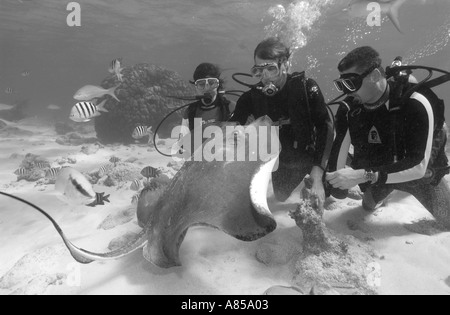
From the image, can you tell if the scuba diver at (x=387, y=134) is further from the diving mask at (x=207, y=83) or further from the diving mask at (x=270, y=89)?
the diving mask at (x=207, y=83)

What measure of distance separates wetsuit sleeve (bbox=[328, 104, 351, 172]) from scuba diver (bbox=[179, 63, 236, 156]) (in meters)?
2.02

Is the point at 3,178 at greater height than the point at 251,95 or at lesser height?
lesser

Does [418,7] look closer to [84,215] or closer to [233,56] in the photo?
[233,56]

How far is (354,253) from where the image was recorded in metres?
3.34

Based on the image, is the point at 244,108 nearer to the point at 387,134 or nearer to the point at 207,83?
the point at 207,83

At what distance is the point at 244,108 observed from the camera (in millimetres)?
5020

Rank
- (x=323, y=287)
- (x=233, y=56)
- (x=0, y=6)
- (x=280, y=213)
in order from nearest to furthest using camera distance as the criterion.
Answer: (x=323, y=287) → (x=280, y=213) → (x=0, y=6) → (x=233, y=56)

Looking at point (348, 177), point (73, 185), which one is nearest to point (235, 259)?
point (348, 177)

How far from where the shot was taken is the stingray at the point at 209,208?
2227 millimetres

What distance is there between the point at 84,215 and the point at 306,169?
4.52m

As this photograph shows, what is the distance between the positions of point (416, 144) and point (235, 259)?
269 centimetres

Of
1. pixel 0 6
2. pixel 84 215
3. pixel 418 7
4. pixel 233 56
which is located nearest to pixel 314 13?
pixel 418 7

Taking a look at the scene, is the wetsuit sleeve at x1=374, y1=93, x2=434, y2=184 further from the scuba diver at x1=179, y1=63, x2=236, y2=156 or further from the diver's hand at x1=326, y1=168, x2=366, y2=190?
the scuba diver at x1=179, y1=63, x2=236, y2=156

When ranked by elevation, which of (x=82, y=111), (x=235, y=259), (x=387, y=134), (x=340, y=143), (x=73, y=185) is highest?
(x=82, y=111)
